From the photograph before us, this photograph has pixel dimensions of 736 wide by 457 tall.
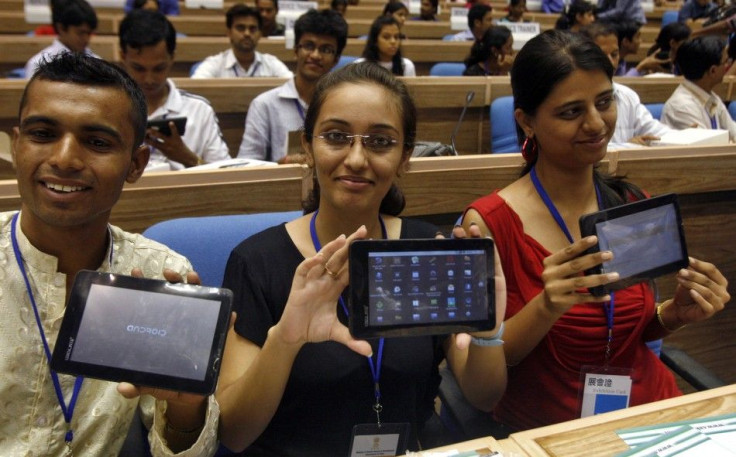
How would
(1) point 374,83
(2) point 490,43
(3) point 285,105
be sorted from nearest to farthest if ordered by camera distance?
(1) point 374,83 → (3) point 285,105 → (2) point 490,43

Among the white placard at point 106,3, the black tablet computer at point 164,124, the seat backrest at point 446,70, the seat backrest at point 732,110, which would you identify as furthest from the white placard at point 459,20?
the black tablet computer at point 164,124

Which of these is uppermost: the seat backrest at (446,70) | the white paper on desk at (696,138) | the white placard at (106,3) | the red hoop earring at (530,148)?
the white placard at (106,3)

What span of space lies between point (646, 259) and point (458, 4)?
7410mm

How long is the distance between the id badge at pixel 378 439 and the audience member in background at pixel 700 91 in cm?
269

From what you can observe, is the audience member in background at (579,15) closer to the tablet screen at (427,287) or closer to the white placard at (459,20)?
the white placard at (459,20)

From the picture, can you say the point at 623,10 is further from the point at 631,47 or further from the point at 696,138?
the point at 696,138

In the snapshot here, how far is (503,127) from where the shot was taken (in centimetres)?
332

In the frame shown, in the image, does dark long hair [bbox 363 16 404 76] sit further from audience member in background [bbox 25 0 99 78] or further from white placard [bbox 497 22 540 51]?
audience member in background [bbox 25 0 99 78]

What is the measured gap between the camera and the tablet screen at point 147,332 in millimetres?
950

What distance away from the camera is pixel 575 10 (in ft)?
20.8

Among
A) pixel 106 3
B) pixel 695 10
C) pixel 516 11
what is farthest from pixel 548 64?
pixel 695 10

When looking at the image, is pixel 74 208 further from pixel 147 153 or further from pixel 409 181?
pixel 409 181

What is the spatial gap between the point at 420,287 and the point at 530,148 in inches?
29.4

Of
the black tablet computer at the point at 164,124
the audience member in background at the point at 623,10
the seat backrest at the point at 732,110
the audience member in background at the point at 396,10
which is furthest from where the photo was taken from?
the audience member in background at the point at 623,10
